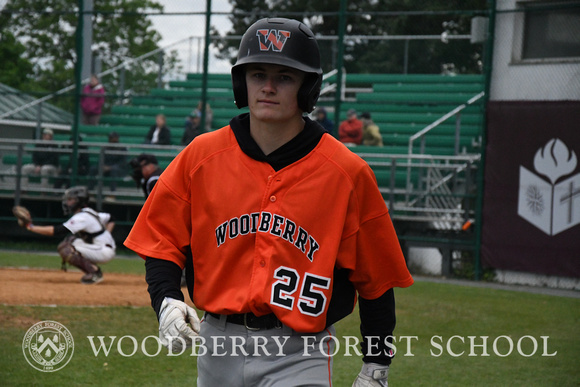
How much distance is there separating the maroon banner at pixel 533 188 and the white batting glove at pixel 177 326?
34.9 feet

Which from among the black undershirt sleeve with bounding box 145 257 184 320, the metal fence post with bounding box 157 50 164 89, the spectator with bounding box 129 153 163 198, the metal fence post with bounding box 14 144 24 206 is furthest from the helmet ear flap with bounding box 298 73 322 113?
the metal fence post with bounding box 157 50 164 89

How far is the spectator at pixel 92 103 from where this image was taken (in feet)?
54.8

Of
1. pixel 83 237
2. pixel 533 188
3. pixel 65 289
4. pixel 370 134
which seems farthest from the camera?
pixel 370 134

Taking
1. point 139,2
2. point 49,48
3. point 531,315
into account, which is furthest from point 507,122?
point 139,2

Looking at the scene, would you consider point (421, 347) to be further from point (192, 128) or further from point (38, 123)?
point (38, 123)

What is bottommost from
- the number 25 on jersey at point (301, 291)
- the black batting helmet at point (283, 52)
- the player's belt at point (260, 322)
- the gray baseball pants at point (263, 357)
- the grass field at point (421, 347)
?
the grass field at point (421, 347)

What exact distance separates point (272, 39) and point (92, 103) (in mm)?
14253

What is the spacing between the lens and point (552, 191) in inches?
501

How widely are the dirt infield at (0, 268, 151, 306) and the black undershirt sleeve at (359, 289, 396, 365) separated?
6.23 metres

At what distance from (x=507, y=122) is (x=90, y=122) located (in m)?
8.95

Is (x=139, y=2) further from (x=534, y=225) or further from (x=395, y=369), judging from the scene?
(x=395, y=369)

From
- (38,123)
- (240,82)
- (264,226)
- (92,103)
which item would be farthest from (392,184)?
(264,226)

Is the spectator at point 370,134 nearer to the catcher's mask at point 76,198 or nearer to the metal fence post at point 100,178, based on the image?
the metal fence post at point 100,178

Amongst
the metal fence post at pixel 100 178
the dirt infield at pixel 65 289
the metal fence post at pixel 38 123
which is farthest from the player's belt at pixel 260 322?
the metal fence post at pixel 38 123
